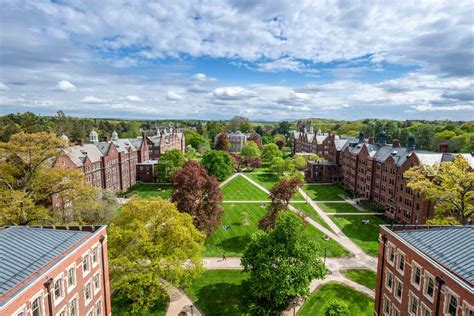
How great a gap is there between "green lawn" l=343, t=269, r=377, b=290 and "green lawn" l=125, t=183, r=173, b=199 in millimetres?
46901

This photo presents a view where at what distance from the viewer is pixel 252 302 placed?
3050 centimetres

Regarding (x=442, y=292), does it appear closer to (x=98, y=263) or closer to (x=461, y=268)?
(x=461, y=268)

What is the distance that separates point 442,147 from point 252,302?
4613cm

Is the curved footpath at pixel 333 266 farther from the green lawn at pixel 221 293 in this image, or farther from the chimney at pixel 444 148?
the chimney at pixel 444 148

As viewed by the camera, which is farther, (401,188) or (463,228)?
(401,188)

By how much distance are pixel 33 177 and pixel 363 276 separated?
42.2 m

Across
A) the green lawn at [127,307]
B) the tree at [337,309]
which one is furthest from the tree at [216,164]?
the tree at [337,309]

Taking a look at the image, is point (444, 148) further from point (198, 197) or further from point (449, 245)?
point (198, 197)

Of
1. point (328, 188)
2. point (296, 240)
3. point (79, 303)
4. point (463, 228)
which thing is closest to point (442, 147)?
point (328, 188)

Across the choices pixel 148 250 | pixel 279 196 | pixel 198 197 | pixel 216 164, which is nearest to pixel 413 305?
pixel 279 196

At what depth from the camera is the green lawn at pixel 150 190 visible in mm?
72281

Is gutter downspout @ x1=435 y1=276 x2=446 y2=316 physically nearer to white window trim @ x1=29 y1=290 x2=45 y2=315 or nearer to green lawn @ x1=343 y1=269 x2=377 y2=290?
green lawn @ x1=343 y1=269 x2=377 y2=290

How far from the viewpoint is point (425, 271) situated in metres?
Result: 19.8

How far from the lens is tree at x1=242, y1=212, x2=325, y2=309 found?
2599 centimetres
